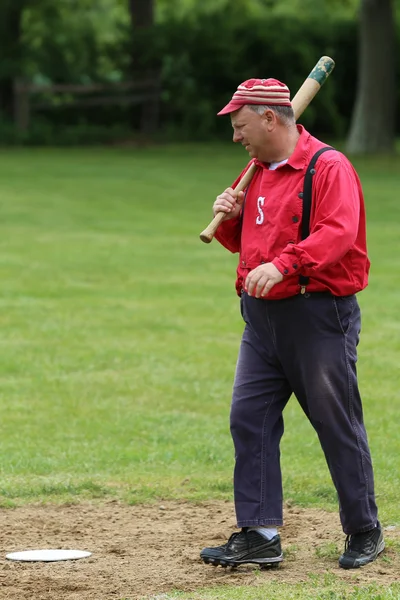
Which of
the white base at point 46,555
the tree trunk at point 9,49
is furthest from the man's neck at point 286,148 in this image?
the tree trunk at point 9,49

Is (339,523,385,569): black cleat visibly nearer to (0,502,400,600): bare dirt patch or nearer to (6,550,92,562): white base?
(0,502,400,600): bare dirt patch

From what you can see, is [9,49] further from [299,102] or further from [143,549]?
[143,549]

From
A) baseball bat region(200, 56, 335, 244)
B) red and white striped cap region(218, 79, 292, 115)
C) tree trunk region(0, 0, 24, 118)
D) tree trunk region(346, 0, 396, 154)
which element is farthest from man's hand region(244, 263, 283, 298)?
tree trunk region(0, 0, 24, 118)

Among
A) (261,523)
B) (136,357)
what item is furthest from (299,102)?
(136,357)

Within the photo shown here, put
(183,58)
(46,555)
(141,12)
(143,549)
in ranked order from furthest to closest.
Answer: (141,12) < (183,58) < (143,549) < (46,555)

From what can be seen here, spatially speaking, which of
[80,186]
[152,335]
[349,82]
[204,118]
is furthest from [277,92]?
[349,82]

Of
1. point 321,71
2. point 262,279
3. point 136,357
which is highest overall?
point 321,71

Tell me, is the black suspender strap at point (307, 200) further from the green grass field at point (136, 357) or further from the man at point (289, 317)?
the green grass field at point (136, 357)

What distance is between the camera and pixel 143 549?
5219 mm

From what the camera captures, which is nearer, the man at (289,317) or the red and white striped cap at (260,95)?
the man at (289,317)

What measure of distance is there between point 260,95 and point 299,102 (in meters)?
0.36

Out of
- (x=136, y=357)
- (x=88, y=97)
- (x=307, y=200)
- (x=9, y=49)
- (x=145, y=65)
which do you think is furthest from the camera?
(x=145, y=65)

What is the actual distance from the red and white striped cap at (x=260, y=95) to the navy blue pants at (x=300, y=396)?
29.4 inches

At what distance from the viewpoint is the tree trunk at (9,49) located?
30.2 metres
